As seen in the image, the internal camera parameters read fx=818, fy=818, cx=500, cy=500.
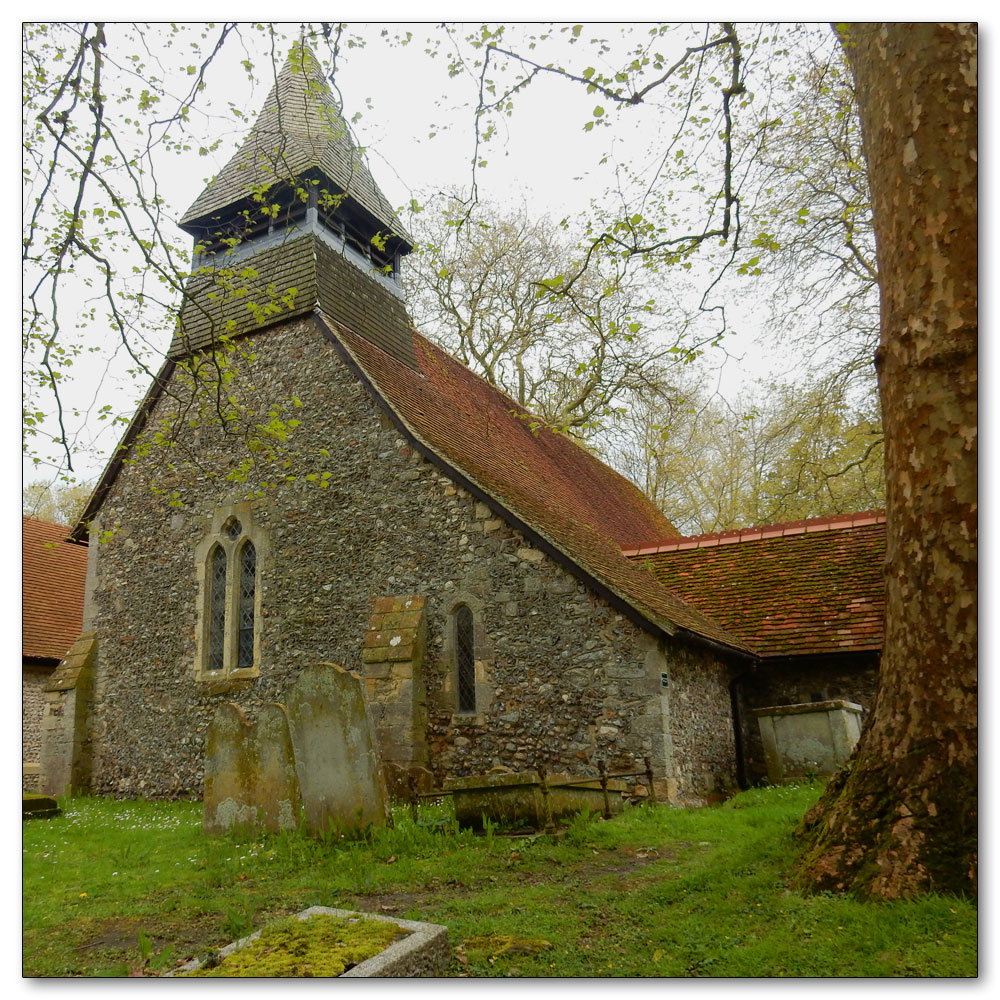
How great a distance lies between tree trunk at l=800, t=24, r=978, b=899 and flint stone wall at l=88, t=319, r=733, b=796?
13.8ft

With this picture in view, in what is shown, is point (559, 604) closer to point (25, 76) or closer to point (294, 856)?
point (294, 856)

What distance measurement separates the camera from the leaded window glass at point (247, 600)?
11.7 m

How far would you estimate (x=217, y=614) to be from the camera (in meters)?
12.1

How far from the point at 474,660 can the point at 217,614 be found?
4567mm

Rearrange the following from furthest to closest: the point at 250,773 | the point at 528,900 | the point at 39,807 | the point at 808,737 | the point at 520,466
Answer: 1. the point at 520,466
2. the point at 39,807
3. the point at 808,737
4. the point at 250,773
5. the point at 528,900

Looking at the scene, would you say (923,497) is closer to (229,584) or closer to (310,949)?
(310,949)

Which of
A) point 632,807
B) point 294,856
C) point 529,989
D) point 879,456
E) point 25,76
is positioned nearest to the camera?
point 529,989

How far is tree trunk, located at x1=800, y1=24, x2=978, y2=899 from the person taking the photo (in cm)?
416

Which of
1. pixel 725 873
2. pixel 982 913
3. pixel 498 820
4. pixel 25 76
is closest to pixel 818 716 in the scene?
pixel 498 820

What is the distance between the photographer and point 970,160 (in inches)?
177

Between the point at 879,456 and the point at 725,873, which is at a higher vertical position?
the point at 879,456

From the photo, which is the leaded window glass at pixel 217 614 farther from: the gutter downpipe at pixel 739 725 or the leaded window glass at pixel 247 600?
the gutter downpipe at pixel 739 725

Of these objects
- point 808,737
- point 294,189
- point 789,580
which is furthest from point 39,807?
point 789,580

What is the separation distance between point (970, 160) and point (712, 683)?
23.6 ft
